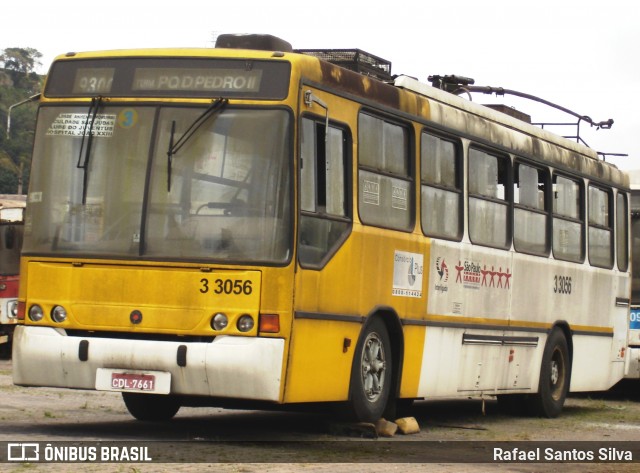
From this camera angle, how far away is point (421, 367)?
1388 centimetres

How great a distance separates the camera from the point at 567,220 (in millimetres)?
17875

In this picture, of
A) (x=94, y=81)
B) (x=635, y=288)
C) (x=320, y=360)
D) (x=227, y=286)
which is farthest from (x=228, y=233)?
(x=635, y=288)

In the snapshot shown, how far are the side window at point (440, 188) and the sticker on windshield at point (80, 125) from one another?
3444mm

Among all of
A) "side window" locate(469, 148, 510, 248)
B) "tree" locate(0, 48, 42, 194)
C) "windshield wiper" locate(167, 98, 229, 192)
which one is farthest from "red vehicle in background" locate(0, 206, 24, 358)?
"tree" locate(0, 48, 42, 194)

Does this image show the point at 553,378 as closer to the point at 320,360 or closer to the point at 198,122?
the point at 320,360

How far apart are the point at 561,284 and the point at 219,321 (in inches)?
288

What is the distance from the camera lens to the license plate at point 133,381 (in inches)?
442

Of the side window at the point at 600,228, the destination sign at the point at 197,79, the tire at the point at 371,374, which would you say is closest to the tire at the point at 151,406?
the tire at the point at 371,374

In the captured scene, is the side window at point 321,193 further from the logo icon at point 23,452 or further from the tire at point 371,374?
the logo icon at point 23,452

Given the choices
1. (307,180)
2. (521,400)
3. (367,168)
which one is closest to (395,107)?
(367,168)

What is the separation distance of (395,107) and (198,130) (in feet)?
8.50

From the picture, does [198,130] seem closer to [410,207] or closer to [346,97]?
[346,97]

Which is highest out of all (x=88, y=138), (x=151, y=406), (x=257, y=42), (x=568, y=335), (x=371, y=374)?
(x=257, y=42)

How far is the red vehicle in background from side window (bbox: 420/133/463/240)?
1392 cm
